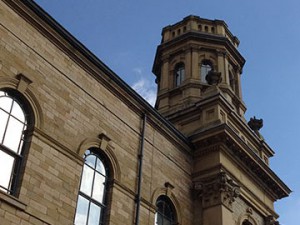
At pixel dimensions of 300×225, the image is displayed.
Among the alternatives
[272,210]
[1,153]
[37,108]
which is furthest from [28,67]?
[272,210]

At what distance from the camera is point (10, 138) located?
579 inches

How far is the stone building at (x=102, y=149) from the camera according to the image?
14.9 m

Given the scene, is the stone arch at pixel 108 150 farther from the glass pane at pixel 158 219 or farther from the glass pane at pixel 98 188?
the glass pane at pixel 158 219

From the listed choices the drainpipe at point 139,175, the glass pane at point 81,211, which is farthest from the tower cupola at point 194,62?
the glass pane at point 81,211

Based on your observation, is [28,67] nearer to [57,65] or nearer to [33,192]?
[57,65]

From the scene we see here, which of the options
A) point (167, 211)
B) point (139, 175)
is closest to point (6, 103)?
point (139, 175)

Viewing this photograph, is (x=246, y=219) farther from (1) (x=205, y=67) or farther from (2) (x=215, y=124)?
(1) (x=205, y=67)

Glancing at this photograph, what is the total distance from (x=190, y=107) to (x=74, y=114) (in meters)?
8.71

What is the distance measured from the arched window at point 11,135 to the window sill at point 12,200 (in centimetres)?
47

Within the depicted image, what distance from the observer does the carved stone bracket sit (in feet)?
68.6

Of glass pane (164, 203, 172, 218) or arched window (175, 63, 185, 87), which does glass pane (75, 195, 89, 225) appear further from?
arched window (175, 63, 185, 87)

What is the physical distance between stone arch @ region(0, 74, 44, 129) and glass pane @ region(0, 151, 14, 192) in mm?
1444

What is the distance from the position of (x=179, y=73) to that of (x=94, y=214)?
14952 millimetres

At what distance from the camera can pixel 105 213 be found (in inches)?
670
